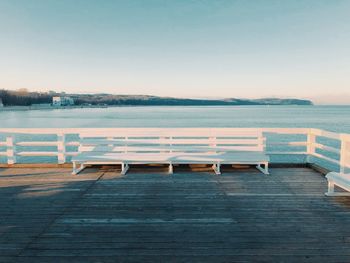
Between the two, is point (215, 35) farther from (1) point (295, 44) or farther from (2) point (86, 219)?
(2) point (86, 219)

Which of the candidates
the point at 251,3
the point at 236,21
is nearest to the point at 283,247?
the point at 251,3

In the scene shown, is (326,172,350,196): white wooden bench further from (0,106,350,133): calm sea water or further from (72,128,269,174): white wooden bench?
(0,106,350,133): calm sea water

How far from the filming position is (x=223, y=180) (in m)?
5.40

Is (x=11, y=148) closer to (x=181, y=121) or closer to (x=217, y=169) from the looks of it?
(x=217, y=169)

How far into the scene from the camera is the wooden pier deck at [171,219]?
8.74ft

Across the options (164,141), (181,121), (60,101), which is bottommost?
(181,121)

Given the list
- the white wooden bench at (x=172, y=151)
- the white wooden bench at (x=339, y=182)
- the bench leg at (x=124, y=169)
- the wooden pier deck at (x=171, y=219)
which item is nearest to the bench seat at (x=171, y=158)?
the white wooden bench at (x=172, y=151)

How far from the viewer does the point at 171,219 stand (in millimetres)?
3494

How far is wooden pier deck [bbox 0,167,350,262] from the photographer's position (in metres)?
2.66

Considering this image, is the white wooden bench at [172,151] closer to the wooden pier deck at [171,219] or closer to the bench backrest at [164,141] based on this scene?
the bench backrest at [164,141]

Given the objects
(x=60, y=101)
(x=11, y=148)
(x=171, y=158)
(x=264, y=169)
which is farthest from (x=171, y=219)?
(x=60, y=101)

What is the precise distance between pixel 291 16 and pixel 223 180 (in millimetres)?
12303

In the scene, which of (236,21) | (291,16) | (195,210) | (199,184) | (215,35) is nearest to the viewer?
(195,210)

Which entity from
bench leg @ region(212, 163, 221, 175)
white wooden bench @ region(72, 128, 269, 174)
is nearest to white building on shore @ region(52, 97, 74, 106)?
white wooden bench @ region(72, 128, 269, 174)
